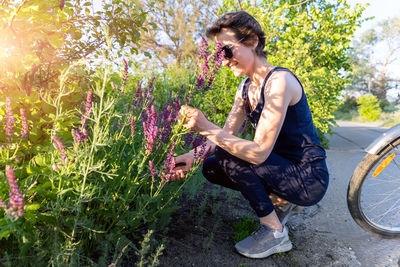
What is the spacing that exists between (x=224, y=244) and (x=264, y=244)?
313 millimetres

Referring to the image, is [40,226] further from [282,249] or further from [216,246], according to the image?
[282,249]

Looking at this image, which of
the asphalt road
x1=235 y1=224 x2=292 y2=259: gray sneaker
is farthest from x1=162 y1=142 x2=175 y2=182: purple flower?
the asphalt road

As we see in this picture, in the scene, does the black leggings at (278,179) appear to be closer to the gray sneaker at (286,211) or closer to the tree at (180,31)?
the gray sneaker at (286,211)

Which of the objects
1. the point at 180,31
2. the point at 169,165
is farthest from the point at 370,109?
the point at 169,165

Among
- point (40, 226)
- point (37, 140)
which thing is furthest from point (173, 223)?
point (37, 140)

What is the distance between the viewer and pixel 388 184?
351 centimetres

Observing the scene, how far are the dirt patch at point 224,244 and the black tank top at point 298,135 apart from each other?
752mm

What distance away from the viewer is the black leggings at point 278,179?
202 centimetres

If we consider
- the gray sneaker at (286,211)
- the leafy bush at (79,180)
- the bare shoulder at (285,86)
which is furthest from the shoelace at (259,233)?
the bare shoulder at (285,86)

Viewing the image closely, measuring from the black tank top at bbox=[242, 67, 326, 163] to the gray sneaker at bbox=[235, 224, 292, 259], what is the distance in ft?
1.96

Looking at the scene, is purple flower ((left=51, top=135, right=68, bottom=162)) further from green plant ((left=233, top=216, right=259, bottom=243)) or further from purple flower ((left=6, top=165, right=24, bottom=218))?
green plant ((left=233, top=216, right=259, bottom=243))

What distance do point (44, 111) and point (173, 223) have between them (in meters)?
1.30

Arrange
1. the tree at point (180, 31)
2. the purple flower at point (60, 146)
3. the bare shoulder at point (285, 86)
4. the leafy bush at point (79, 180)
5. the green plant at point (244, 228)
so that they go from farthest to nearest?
the tree at point (180, 31)
the green plant at point (244, 228)
the bare shoulder at point (285, 86)
the leafy bush at point (79, 180)
the purple flower at point (60, 146)

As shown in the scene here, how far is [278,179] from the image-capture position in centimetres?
203
